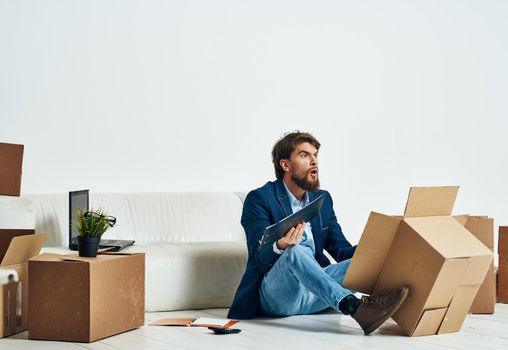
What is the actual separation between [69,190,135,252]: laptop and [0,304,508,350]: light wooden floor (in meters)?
0.46

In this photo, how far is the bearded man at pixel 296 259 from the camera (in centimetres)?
350

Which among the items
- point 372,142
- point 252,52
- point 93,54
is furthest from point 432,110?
point 93,54

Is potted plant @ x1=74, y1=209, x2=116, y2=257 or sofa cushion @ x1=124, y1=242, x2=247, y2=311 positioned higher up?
potted plant @ x1=74, y1=209, x2=116, y2=257

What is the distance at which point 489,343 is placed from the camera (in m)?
3.42

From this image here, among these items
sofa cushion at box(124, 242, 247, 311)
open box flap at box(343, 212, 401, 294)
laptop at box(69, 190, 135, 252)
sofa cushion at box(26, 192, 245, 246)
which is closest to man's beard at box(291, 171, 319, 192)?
open box flap at box(343, 212, 401, 294)

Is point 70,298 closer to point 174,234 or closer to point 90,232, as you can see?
point 90,232

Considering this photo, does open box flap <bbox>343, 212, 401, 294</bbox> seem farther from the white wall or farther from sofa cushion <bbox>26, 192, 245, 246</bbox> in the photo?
the white wall

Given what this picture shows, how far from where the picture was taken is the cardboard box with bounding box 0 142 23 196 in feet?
13.4

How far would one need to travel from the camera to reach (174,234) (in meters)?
4.75

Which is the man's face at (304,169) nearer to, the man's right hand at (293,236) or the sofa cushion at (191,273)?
the man's right hand at (293,236)

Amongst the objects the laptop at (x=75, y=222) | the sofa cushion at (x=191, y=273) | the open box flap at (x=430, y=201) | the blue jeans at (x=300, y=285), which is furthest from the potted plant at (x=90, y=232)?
the open box flap at (x=430, y=201)

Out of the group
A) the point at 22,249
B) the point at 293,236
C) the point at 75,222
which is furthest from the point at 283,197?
the point at 22,249

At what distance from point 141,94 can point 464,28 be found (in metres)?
2.49

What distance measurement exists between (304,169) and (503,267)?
1244 mm
